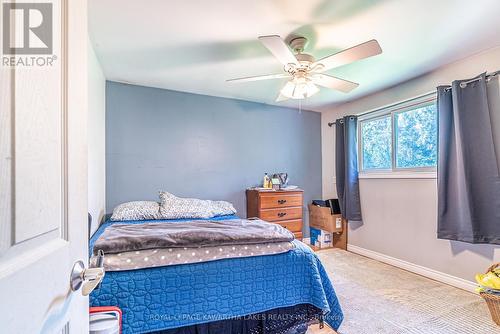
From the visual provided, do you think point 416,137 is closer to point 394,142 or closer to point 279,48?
point 394,142

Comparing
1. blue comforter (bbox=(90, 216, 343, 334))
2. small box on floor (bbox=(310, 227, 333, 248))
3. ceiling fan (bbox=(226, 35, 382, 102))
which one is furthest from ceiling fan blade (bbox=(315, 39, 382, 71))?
small box on floor (bbox=(310, 227, 333, 248))

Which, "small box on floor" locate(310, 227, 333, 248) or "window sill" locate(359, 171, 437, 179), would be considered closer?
"window sill" locate(359, 171, 437, 179)

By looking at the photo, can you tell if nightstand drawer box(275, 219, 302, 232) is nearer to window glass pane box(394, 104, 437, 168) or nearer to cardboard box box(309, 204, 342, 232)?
cardboard box box(309, 204, 342, 232)

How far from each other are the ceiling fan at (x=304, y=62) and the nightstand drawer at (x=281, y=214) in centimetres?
153

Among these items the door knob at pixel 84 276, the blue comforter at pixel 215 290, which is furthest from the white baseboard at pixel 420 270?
the door knob at pixel 84 276

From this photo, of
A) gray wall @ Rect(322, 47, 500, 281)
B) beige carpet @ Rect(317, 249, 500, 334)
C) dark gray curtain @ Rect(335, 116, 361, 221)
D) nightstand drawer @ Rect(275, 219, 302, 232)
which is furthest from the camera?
dark gray curtain @ Rect(335, 116, 361, 221)

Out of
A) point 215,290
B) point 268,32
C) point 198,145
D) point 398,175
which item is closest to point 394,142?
point 398,175

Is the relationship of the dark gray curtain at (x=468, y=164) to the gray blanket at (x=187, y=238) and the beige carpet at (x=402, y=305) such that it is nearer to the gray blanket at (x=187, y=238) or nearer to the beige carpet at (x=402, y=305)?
the beige carpet at (x=402, y=305)

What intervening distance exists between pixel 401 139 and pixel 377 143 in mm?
356

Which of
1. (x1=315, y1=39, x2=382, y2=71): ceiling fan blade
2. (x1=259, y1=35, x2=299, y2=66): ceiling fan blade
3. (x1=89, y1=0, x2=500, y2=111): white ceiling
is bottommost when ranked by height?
(x1=315, y1=39, x2=382, y2=71): ceiling fan blade

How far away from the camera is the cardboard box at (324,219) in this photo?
12.0ft

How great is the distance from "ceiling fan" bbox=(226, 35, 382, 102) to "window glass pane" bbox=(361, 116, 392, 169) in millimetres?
1366

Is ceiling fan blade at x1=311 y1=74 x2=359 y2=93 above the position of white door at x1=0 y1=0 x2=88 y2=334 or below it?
above

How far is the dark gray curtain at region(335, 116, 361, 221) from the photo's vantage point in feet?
11.5
